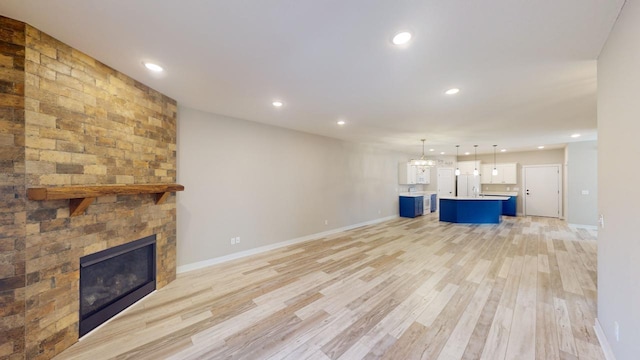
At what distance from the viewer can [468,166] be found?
9.79 m

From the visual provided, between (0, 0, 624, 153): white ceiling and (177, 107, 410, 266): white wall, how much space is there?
690mm

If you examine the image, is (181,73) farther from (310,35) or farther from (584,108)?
(584,108)

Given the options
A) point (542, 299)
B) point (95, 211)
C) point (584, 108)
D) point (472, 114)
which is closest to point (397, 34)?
point (472, 114)

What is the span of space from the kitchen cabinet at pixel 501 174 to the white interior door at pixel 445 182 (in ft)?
3.91

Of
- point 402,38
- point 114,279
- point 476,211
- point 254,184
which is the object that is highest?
point 402,38

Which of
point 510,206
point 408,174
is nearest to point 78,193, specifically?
point 408,174

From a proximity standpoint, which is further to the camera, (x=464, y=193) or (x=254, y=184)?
(x=464, y=193)

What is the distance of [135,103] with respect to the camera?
2.75 metres

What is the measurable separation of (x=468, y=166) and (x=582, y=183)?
11.4 feet

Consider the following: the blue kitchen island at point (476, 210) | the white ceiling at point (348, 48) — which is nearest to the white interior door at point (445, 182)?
the blue kitchen island at point (476, 210)

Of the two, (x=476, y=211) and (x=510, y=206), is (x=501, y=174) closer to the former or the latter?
(x=510, y=206)

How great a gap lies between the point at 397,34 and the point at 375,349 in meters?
2.67

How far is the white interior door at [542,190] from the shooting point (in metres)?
8.36

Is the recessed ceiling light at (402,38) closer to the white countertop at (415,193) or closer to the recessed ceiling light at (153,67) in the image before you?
the recessed ceiling light at (153,67)
